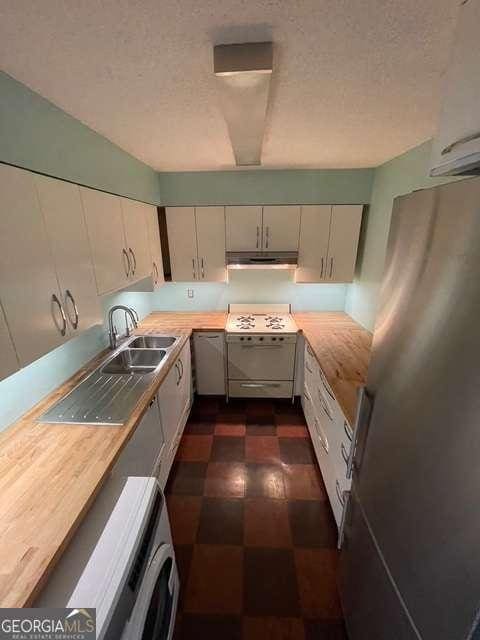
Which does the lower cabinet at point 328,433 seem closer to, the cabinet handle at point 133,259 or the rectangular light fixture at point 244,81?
the rectangular light fixture at point 244,81

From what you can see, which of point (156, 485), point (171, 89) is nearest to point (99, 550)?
point (156, 485)

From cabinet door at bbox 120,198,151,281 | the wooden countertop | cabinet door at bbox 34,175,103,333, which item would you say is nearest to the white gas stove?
the wooden countertop

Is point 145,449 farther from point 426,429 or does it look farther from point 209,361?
point 426,429

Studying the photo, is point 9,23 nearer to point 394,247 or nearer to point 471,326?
point 394,247

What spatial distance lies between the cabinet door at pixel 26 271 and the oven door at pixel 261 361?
1.74 metres

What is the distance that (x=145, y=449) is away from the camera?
1504 mm

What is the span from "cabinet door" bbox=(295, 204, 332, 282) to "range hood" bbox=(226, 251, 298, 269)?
0.13 meters

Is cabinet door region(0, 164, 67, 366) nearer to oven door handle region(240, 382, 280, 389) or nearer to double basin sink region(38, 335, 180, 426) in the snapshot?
double basin sink region(38, 335, 180, 426)

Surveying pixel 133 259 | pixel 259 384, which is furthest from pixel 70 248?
pixel 259 384

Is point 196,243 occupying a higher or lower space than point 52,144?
lower

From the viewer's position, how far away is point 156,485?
1032mm

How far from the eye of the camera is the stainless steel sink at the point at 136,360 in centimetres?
204

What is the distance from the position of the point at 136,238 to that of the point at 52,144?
2.84 ft

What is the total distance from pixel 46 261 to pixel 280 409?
2.47 meters
